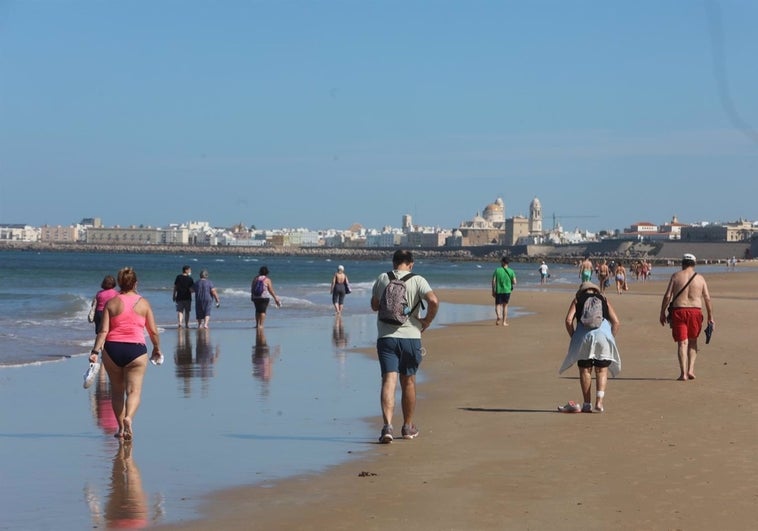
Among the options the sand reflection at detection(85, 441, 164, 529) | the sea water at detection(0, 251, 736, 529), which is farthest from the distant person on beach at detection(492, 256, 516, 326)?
the sand reflection at detection(85, 441, 164, 529)

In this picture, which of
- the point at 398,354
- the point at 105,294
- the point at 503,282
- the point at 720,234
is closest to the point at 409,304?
the point at 398,354

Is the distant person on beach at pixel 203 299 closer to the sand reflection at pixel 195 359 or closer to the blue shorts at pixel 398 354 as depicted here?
the sand reflection at pixel 195 359

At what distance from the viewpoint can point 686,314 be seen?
1100cm

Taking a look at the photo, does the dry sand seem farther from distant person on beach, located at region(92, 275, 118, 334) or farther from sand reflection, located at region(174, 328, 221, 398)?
distant person on beach, located at region(92, 275, 118, 334)

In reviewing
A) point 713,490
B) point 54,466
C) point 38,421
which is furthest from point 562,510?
point 38,421

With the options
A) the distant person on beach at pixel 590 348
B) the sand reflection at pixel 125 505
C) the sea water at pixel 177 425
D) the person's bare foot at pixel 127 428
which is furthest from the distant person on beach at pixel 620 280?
the sand reflection at pixel 125 505

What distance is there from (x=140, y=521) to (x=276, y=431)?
9.11 feet

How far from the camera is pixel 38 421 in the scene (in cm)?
878

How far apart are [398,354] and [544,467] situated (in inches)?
59.6

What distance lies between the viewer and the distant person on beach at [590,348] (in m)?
9.09

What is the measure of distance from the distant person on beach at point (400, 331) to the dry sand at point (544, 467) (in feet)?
0.93

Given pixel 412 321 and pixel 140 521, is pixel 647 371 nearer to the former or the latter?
pixel 412 321

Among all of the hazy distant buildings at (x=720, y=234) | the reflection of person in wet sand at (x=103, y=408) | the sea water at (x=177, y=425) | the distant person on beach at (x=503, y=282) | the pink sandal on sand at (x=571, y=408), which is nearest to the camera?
the sea water at (x=177, y=425)

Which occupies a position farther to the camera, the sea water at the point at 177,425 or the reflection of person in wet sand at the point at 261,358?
the reflection of person in wet sand at the point at 261,358
